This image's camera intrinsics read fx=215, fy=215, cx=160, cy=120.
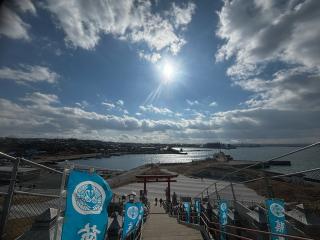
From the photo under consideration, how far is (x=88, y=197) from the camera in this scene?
12.2ft

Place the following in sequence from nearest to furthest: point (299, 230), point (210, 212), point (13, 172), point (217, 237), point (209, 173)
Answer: point (13, 172) → point (299, 230) → point (217, 237) → point (210, 212) → point (209, 173)

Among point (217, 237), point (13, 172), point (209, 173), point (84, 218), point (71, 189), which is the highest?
point (209, 173)

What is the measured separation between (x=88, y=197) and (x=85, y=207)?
0.16 m

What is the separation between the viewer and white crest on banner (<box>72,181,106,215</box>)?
11.7ft

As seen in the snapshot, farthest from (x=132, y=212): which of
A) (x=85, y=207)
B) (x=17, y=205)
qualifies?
(x=17, y=205)

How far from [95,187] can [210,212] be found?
1080 centimetres

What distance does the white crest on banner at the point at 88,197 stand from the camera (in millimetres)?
3574

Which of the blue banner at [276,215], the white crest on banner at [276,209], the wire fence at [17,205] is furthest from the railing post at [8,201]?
the white crest on banner at [276,209]

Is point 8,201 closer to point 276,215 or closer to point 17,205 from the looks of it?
point 17,205

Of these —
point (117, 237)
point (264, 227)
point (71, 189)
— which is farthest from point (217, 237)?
point (71, 189)

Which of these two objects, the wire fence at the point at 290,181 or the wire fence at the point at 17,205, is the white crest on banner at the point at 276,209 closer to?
the wire fence at the point at 290,181

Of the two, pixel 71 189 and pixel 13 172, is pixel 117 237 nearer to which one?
pixel 71 189

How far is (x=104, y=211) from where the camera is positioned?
3.92 meters

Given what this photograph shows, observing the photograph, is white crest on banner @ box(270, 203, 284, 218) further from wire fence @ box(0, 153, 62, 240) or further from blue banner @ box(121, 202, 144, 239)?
wire fence @ box(0, 153, 62, 240)
